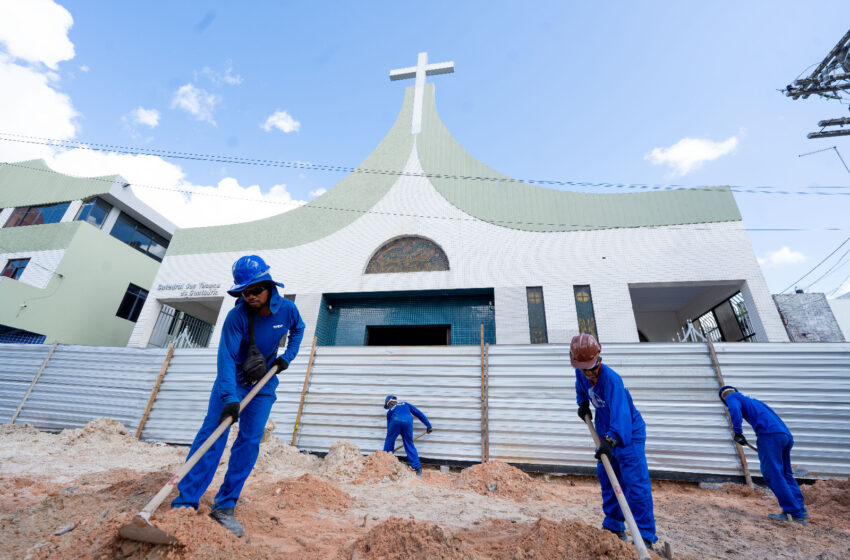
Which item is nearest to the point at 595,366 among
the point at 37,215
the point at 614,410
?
the point at 614,410

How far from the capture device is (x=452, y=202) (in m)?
12.2

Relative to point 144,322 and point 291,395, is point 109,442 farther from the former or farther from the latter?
point 144,322

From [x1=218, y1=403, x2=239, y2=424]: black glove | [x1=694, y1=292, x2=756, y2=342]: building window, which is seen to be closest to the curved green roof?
[x1=694, y1=292, x2=756, y2=342]: building window

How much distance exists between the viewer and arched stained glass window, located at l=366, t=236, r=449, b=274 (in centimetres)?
1148

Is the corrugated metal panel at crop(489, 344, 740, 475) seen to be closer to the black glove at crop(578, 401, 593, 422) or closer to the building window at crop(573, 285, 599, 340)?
the black glove at crop(578, 401, 593, 422)

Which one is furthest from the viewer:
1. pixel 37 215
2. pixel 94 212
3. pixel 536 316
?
pixel 37 215

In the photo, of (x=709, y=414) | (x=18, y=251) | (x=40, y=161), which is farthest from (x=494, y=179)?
(x=40, y=161)

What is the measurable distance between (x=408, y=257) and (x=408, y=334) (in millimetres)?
2751

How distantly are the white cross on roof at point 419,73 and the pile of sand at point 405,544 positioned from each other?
13901mm

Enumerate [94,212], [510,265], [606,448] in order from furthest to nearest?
1. [94,212]
2. [510,265]
3. [606,448]

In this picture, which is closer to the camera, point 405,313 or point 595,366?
point 595,366

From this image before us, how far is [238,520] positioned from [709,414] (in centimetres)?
615

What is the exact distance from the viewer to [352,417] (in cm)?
647

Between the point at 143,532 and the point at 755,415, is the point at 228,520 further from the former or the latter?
the point at 755,415
